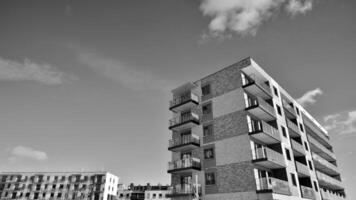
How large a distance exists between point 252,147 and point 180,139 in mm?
8901

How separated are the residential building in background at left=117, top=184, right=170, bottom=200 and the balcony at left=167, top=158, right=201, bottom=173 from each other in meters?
79.8

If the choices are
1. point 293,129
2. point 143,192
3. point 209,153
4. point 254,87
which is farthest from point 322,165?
point 143,192

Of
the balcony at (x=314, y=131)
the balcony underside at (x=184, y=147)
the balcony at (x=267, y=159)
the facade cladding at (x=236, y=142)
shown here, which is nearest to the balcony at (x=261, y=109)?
the facade cladding at (x=236, y=142)

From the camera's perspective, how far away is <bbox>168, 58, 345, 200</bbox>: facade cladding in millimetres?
22234

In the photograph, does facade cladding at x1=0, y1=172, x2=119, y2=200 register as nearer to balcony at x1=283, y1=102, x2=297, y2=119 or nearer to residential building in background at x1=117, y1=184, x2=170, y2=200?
residential building in background at x1=117, y1=184, x2=170, y2=200

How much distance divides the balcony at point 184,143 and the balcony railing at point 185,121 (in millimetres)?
1486

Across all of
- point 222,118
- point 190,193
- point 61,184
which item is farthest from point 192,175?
point 61,184

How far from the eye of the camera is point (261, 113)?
25.7 meters

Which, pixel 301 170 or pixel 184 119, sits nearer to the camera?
pixel 301 170

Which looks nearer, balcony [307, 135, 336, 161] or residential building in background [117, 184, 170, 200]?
balcony [307, 135, 336, 161]

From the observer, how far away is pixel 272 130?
25.4 meters

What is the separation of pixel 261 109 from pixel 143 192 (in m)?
92.7

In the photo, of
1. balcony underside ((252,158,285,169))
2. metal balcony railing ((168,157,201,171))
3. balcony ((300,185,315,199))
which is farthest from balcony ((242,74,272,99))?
balcony ((300,185,315,199))

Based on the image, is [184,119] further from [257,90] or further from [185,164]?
[257,90]
